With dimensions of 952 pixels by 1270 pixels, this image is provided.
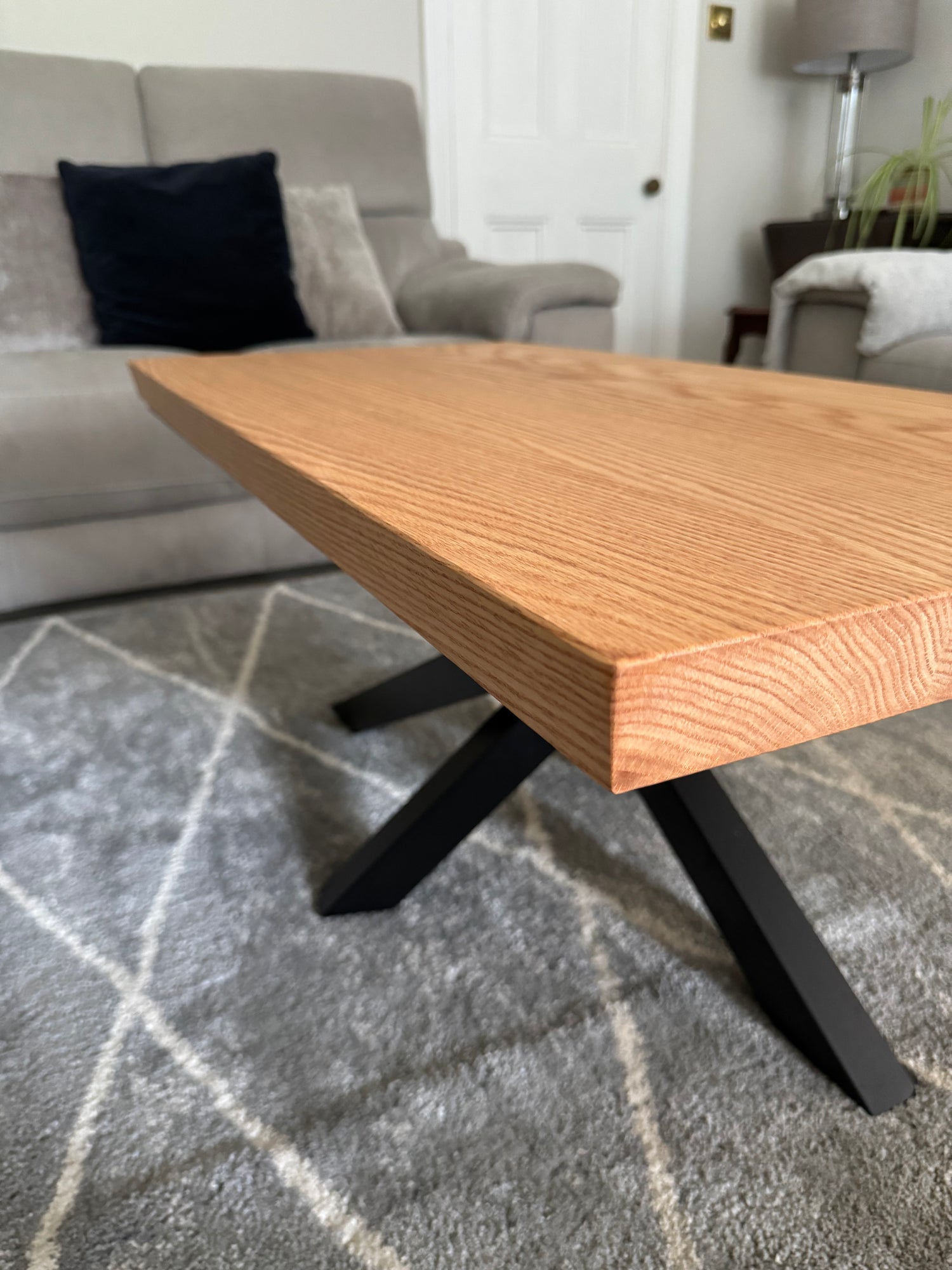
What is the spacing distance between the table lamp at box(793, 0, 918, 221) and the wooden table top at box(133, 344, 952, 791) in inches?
92.8

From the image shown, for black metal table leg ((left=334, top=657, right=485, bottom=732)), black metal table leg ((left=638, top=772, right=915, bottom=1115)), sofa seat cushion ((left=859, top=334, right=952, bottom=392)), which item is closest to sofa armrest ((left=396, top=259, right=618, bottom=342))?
sofa seat cushion ((left=859, top=334, right=952, bottom=392))

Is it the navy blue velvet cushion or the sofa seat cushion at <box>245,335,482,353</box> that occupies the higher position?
the navy blue velvet cushion

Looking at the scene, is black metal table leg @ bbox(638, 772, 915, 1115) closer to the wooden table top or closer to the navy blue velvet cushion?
the wooden table top

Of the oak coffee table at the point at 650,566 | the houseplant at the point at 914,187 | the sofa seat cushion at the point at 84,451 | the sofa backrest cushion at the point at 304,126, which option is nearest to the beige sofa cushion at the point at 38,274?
the sofa seat cushion at the point at 84,451

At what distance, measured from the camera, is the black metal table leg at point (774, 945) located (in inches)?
25.2

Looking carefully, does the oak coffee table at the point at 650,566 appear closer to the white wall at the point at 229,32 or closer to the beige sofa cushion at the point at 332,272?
the beige sofa cushion at the point at 332,272

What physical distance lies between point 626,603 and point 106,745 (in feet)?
3.35

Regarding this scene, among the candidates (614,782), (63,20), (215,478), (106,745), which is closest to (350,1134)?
(614,782)

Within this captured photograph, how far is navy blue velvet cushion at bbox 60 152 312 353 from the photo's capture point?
1.83 metres

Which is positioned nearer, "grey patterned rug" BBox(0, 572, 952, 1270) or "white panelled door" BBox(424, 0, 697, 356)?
"grey patterned rug" BBox(0, 572, 952, 1270)

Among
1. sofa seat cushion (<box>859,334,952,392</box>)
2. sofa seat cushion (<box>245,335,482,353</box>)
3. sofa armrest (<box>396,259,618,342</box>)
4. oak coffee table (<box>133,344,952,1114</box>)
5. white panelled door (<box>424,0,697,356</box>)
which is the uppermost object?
white panelled door (<box>424,0,697,356</box>)

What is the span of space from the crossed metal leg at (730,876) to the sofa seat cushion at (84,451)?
3.35ft

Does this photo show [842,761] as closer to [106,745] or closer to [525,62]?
[106,745]

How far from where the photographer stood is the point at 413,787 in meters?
1.06
